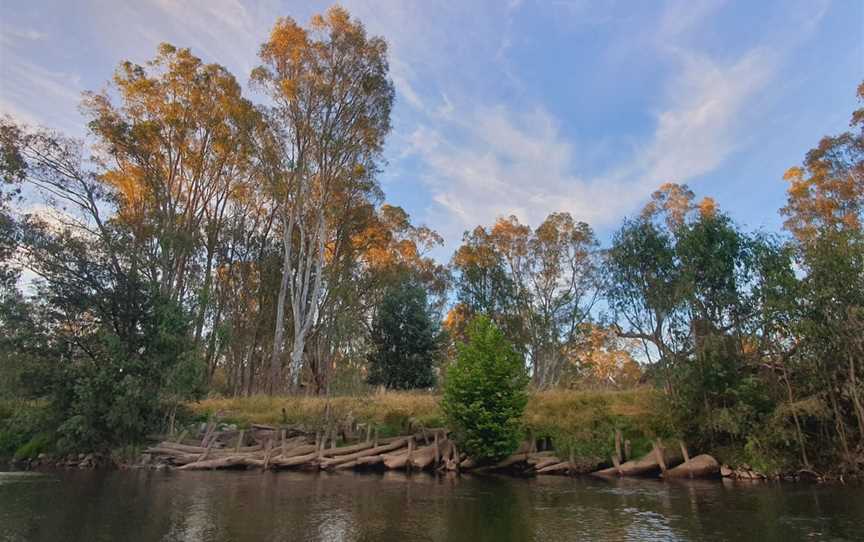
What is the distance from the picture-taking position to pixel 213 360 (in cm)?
4166

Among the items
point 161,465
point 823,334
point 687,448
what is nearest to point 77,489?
point 161,465

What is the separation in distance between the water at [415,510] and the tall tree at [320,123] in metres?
15.6

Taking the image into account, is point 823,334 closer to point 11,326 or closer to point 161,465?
point 161,465

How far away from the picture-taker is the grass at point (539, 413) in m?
22.8

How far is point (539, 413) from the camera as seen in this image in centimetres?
2481

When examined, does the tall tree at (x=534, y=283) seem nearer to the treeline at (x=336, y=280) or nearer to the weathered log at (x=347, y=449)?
the treeline at (x=336, y=280)

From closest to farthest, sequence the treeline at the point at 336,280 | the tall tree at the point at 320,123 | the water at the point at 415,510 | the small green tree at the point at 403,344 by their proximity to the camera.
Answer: the water at the point at 415,510, the treeline at the point at 336,280, the tall tree at the point at 320,123, the small green tree at the point at 403,344

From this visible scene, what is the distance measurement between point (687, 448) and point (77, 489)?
23.1 meters

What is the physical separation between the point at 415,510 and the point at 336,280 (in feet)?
98.2

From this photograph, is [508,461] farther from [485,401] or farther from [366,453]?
[366,453]

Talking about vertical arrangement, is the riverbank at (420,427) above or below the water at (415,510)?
above

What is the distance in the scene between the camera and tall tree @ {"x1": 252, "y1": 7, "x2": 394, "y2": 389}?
109 feet

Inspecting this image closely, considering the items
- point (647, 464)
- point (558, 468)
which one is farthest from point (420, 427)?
point (647, 464)

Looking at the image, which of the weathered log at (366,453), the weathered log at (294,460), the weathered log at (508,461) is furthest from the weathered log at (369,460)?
the weathered log at (508,461)
